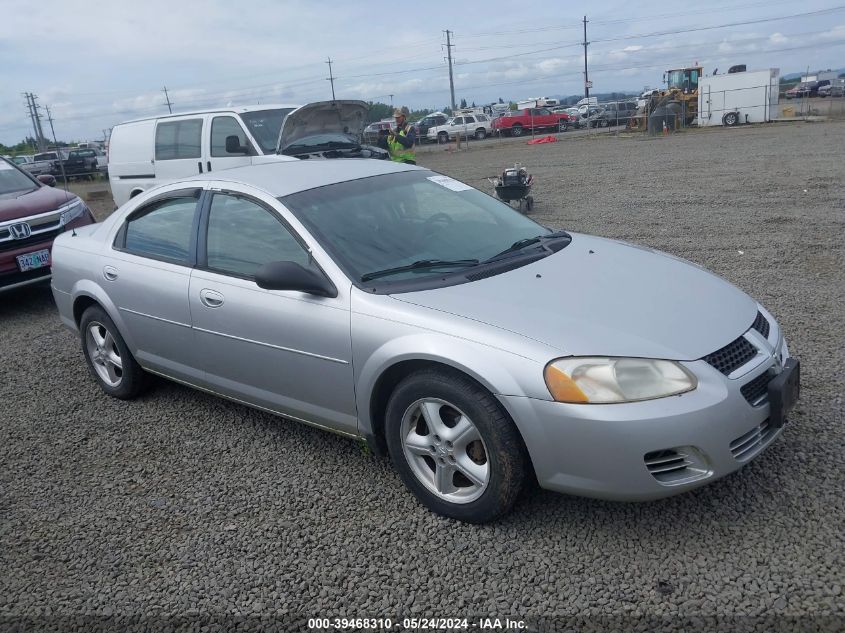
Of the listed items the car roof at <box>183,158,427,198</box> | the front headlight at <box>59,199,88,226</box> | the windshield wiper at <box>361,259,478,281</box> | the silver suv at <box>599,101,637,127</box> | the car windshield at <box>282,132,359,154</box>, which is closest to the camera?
the windshield wiper at <box>361,259,478,281</box>

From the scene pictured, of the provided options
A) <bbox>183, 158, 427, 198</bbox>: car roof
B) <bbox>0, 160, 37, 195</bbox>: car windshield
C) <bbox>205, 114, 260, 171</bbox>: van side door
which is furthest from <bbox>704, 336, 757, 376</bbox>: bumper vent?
<bbox>0, 160, 37, 195</bbox>: car windshield

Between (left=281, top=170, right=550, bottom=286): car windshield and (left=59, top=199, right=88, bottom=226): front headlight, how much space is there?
16.4ft

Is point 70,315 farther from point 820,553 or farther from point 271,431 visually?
point 820,553

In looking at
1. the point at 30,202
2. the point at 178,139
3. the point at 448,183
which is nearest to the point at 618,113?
the point at 178,139

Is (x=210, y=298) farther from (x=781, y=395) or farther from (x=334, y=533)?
(x=781, y=395)

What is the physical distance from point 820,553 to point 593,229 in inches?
274

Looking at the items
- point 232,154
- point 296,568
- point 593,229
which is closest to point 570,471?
point 296,568

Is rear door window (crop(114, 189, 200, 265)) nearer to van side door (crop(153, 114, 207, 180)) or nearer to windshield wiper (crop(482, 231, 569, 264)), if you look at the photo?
windshield wiper (crop(482, 231, 569, 264))

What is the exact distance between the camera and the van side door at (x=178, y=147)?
9812 millimetres

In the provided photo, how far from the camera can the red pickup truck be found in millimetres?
38656

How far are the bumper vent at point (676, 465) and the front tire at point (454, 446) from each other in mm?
504

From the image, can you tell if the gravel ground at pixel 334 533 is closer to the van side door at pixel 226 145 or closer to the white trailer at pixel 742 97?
the van side door at pixel 226 145

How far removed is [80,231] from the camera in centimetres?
521

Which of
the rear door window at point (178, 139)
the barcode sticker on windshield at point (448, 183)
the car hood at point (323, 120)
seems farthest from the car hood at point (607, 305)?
the rear door window at point (178, 139)
